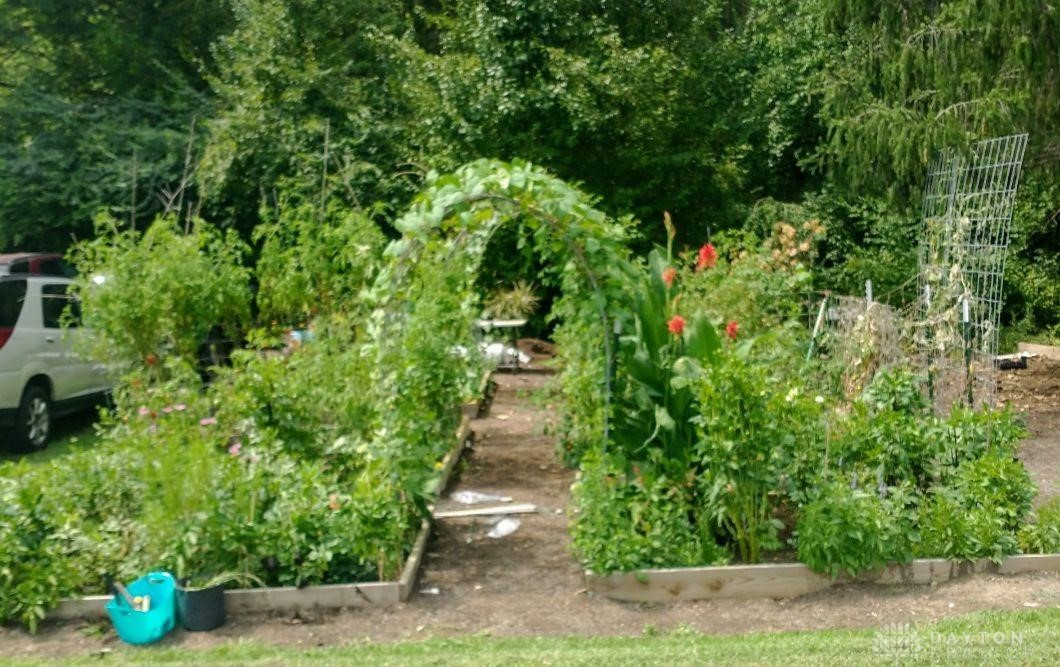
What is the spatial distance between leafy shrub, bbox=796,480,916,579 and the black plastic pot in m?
3.33

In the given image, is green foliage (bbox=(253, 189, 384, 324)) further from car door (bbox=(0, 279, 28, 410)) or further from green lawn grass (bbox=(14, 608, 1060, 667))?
green lawn grass (bbox=(14, 608, 1060, 667))

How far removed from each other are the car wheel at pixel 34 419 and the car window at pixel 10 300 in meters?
0.75

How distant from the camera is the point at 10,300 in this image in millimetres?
11430

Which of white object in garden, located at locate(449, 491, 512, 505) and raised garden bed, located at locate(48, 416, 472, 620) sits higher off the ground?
white object in garden, located at locate(449, 491, 512, 505)

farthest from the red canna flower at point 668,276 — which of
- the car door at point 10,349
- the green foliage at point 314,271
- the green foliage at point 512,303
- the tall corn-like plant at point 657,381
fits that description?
the green foliage at point 512,303

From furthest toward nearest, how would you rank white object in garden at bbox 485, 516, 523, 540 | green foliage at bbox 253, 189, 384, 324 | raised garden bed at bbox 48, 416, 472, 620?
green foliage at bbox 253, 189, 384, 324 < white object in garden at bbox 485, 516, 523, 540 < raised garden bed at bbox 48, 416, 472, 620

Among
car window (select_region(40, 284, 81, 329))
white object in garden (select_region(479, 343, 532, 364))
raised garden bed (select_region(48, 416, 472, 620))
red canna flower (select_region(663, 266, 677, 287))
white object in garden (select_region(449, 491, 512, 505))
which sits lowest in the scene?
raised garden bed (select_region(48, 416, 472, 620))

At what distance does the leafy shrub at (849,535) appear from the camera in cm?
667

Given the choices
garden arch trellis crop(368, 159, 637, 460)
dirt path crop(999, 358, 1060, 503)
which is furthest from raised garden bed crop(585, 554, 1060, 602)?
dirt path crop(999, 358, 1060, 503)

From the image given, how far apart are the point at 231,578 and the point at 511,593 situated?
1630 mm

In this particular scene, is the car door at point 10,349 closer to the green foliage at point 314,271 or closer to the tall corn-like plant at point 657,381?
the green foliage at point 314,271

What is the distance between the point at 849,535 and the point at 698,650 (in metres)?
1.46

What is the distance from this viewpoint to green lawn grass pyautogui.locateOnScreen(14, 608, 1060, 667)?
5.39m

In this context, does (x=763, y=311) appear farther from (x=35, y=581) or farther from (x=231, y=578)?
(x=35, y=581)
